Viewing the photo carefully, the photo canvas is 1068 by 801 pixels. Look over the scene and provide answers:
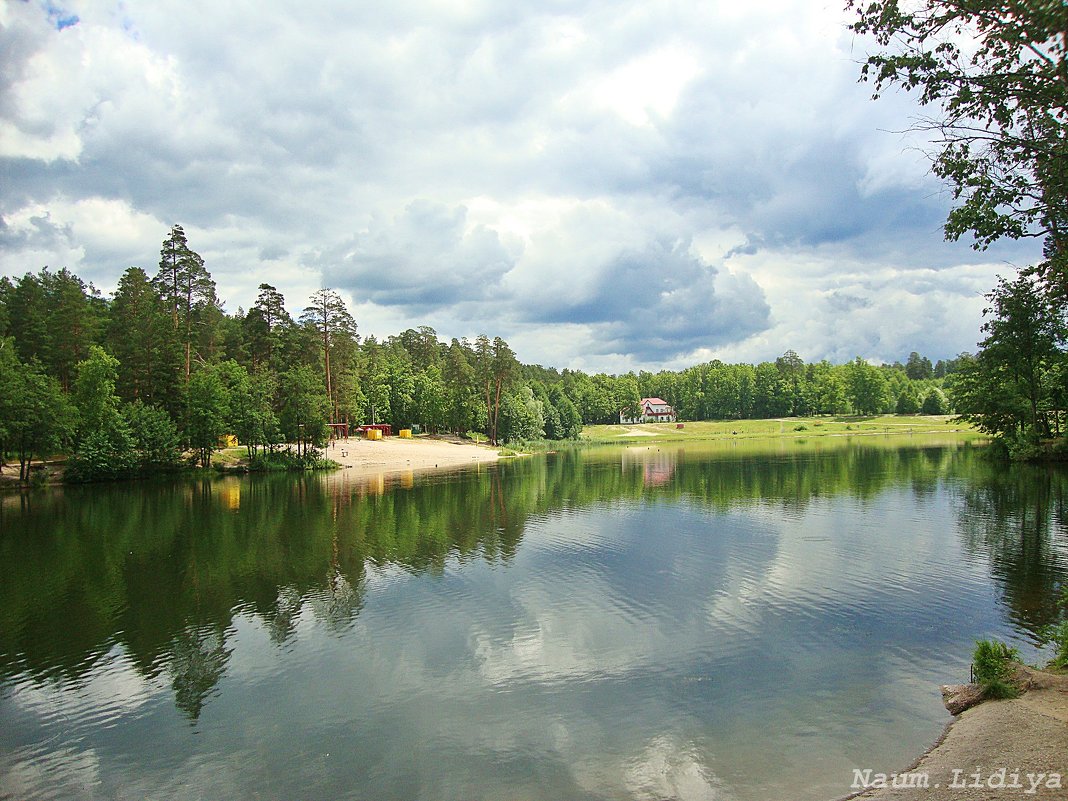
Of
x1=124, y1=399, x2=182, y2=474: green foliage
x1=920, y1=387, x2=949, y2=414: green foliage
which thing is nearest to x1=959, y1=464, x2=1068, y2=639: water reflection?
x1=124, y1=399, x2=182, y2=474: green foliage

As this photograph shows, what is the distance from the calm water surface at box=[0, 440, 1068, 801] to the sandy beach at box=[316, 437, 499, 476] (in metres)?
36.4

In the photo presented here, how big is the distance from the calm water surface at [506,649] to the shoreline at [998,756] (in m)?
0.50

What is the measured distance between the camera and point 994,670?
34.7 feet

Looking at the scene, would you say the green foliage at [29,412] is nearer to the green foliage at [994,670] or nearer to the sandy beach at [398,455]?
the sandy beach at [398,455]

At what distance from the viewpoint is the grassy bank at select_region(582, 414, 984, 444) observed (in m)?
126

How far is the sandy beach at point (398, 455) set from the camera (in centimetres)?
6794

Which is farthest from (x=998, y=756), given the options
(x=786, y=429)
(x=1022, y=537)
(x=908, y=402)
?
(x=908, y=402)

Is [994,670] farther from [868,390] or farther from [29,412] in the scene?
[868,390]

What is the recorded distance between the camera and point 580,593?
18.5m

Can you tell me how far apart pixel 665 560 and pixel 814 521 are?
9.97 m

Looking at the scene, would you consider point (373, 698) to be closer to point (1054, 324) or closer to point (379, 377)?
point (1054, 324)

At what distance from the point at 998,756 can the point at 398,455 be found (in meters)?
70.7

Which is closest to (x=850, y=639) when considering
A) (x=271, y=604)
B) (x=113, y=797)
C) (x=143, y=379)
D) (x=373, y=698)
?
(x=373, y=698)

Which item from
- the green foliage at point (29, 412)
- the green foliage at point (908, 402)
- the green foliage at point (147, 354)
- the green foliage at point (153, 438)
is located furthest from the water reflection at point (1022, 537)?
the green foliage at point (908, 402)
